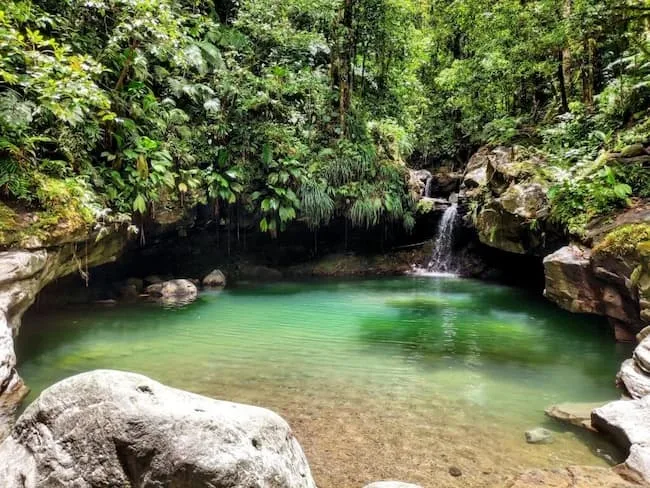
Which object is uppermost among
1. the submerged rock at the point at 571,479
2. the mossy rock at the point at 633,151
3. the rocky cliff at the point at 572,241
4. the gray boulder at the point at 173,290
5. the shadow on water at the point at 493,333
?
the mossy rock at the point at 633,151

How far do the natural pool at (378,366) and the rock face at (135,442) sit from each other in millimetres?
Result: 1206

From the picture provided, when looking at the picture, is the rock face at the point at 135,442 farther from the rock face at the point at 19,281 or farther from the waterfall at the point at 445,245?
the waterfall at the point at 445,245

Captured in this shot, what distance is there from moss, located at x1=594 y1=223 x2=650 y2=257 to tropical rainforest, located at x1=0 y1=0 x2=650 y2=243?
938mm

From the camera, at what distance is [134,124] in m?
8.38

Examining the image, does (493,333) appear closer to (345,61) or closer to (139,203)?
(139,203)

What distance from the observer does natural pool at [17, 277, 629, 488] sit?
3.79m

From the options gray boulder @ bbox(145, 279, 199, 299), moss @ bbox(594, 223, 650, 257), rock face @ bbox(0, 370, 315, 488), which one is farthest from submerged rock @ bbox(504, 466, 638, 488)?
gray boulder @ bbox(145, 279, 199, 299)

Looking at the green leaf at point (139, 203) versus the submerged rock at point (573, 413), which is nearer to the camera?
the submerged rock at point (573, 413)

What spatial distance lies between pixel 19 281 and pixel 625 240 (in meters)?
7.69

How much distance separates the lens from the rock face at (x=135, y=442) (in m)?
2.32

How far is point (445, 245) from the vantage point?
14844 millimetres

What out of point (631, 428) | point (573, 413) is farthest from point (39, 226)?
point (631, 428)

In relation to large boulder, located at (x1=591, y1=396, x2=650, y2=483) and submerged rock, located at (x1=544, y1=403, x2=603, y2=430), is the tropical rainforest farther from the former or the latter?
large boulder, located at (x1=591, y1=396, x2=650, y2=483)

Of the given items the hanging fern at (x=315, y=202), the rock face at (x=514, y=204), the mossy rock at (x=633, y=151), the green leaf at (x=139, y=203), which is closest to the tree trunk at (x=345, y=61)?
the hanging fern at (x=315, y=202)
